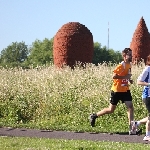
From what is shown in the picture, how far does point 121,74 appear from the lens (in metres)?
10.2

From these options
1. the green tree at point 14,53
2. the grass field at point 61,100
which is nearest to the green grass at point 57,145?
the grass field at point 61,100

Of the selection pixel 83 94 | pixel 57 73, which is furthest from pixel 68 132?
pixel 57 73

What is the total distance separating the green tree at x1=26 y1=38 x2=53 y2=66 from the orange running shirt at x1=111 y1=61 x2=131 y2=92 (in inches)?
2613

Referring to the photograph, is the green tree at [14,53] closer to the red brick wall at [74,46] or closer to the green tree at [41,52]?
the green tree at [41,52]

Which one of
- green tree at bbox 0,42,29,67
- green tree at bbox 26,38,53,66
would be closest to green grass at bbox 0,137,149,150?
green tree at bbox 26,38,53,66

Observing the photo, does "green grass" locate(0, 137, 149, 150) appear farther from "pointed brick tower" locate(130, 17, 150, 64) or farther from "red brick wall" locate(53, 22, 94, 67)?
"pointed brick tower" locate(130, 17, 150, 64)

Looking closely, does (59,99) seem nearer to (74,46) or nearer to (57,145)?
(57,145)

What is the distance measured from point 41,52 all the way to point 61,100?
223ft

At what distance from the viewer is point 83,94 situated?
44.5 feet

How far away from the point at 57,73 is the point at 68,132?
5893 mm

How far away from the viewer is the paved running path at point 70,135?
30.6 ft

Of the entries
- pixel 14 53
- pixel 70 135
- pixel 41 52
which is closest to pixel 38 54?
pixel 41 52

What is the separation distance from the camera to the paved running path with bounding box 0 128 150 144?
9.33 m

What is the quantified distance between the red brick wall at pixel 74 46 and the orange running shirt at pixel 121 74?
12.8 meters
